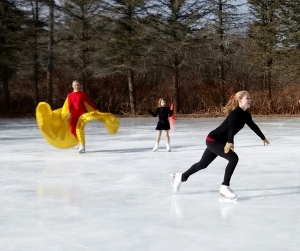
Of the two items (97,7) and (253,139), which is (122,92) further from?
(253,139)

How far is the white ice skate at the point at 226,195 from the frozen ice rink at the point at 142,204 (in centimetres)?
7

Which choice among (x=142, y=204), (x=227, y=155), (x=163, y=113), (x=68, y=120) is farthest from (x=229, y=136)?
(x=68, y=120)

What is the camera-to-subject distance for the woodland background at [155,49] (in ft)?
84.3

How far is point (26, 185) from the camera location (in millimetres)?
6293

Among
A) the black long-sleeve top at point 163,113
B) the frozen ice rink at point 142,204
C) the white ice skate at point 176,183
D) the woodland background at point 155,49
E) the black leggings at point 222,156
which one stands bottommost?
the frozen ice rink at point 142,204

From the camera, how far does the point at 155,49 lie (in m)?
26.2

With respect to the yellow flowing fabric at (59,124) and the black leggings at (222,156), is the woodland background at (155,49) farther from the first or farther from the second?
the black leggings at (222,156)

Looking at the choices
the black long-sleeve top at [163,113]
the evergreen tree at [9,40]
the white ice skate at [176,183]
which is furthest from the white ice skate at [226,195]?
the evergreen tree at [9,40]

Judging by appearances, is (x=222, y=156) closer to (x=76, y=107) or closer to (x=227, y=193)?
(x=227, y=193)

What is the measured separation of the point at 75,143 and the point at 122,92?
58.4 ft

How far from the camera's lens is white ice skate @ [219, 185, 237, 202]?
525cm

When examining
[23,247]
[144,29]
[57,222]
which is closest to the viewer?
[23,247]

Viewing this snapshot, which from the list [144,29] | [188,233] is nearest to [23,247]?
[188,233]

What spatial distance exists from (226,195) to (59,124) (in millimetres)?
5330
